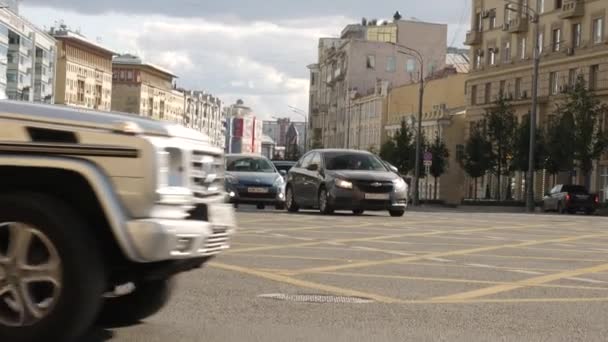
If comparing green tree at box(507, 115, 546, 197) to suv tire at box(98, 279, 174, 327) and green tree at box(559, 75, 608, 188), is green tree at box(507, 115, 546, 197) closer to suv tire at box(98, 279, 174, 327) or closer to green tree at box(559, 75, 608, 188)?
green tree at box(559, 75, 608, 188)

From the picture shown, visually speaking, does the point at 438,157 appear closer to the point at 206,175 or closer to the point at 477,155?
the point at 477,155

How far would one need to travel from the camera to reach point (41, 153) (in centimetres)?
584

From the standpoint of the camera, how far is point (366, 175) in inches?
968

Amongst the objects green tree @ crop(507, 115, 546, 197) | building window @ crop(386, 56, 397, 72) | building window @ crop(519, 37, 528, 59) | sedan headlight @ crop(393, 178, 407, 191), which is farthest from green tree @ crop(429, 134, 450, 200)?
sedan headlight @ crop(393, 178, 407, 191)

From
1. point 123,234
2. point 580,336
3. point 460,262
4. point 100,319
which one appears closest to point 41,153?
→ point 123,234

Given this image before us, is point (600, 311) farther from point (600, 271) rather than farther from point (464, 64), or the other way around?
point (464, 64)

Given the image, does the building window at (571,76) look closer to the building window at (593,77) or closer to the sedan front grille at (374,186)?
the building window at (593,77)

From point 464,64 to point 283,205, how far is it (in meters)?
113

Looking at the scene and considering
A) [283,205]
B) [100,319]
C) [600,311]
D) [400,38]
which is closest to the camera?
[100,319]

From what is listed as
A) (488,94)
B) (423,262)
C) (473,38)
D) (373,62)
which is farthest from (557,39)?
(373,62)

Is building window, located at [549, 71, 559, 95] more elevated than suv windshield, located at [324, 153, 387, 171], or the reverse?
building window, located at [549, 71, 559, 95]

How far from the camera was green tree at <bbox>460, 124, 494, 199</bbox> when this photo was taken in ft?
238

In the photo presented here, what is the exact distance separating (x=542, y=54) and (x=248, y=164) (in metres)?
48.7

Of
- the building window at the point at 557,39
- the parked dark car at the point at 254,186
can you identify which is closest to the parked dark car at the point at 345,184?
the parked dark car at the point at 254,186
